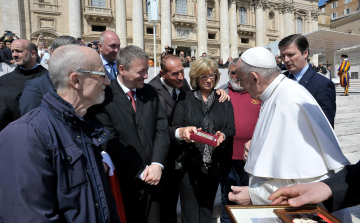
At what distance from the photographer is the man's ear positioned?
1341 millimetres

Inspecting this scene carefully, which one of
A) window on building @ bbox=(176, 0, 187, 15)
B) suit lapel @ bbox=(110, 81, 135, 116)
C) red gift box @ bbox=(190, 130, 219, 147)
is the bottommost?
red gift box @ bbox=(190, 130, 219, 147)

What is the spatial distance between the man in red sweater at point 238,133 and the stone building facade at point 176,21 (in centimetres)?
2222

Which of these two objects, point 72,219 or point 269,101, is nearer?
point 72,219

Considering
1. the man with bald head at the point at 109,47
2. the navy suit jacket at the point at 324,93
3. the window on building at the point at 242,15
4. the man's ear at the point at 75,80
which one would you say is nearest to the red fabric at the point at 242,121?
the navy suit jacket at the point at 324,93

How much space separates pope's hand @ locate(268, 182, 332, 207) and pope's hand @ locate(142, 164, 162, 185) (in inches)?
44.8

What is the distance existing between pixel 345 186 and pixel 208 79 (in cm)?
174

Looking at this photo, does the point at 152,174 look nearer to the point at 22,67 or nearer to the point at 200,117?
the point at 200,117

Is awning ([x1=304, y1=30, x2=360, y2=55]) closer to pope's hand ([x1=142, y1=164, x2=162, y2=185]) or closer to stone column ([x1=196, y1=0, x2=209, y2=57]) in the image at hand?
stone column ([x1=196, y1=0, x2=209, y2=57])

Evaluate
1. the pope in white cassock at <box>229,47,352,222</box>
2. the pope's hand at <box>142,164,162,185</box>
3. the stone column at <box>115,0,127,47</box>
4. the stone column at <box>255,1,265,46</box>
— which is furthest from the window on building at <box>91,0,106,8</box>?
the pope in white cassock at <box>229,47,352,222</box>

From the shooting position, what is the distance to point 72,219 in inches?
47.2

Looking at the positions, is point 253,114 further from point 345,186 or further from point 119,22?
point 119,22

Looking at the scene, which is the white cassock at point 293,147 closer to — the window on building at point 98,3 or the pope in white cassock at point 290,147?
the pope in white cassock at point 290,147

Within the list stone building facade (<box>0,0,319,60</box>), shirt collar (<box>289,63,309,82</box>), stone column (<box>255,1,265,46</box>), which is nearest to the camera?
shirt collar (<box>289,63,309,82</box>)

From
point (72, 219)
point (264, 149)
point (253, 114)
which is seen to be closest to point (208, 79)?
point (253, 114)
